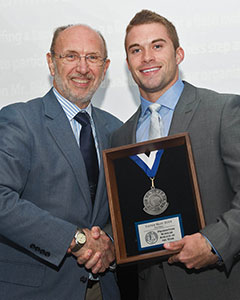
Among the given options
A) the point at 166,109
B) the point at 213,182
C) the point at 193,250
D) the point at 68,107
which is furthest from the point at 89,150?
the point at 193,250

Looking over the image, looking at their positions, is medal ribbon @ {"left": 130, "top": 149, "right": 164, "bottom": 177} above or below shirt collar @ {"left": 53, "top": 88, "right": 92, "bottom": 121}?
below

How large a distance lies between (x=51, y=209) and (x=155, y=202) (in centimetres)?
57

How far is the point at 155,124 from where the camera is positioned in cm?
224

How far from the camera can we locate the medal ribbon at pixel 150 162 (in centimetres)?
200

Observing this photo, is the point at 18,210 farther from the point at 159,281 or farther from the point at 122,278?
the point at 122,278

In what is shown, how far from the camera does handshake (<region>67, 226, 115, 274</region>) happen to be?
6.58 ft

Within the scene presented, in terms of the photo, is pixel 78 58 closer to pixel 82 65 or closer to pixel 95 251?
pixel 82 65

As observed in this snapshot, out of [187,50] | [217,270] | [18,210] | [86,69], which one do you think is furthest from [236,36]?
[18,210]

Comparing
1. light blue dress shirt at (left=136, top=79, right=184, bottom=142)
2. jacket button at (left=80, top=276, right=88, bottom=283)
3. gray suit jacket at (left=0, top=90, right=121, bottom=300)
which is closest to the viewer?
gray suit jacket at (left=0, top=90, right=121, bottom=300)

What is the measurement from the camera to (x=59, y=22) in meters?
3.07

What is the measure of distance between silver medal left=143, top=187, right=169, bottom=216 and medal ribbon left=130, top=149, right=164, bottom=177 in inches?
3.5

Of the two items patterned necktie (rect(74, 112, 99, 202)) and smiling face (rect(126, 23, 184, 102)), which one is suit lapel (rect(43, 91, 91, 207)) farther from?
smiling face (rect(126, 23, 184, 102))

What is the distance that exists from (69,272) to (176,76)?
1.37 m

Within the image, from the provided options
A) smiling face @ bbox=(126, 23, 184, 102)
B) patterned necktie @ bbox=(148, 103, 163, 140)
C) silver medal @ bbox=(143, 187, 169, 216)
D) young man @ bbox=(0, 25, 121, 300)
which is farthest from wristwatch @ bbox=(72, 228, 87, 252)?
smiling face @ bbox=(126, 23, 184, 102)
